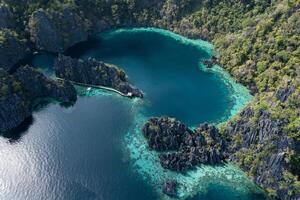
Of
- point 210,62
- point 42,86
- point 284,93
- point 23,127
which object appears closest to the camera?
point 284,93

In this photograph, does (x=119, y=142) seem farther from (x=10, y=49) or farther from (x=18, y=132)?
(x=10, y=49)

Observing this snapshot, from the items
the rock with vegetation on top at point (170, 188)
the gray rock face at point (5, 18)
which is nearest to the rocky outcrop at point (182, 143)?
the rock with vegetation on top at point (170, 188)

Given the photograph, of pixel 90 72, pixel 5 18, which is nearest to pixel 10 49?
pixel 5 18

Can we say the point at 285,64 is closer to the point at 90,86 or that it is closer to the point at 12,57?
the point at 90,86

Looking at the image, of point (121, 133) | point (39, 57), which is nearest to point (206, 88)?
point (121, 133)

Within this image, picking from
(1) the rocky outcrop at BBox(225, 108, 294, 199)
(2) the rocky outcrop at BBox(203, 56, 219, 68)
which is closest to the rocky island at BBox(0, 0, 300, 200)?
(1) the rocky outcrop at BBox(225, 108, 294, 199)

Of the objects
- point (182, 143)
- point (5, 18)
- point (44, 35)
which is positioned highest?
point (5, 18)

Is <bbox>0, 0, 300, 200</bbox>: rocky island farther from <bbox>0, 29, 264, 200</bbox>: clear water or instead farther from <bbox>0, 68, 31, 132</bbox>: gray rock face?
<bbox>0, 29, 264, 200</bbox>: clear water

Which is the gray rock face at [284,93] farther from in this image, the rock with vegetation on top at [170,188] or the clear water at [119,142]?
the rock with vegetation on top at [170,188]
